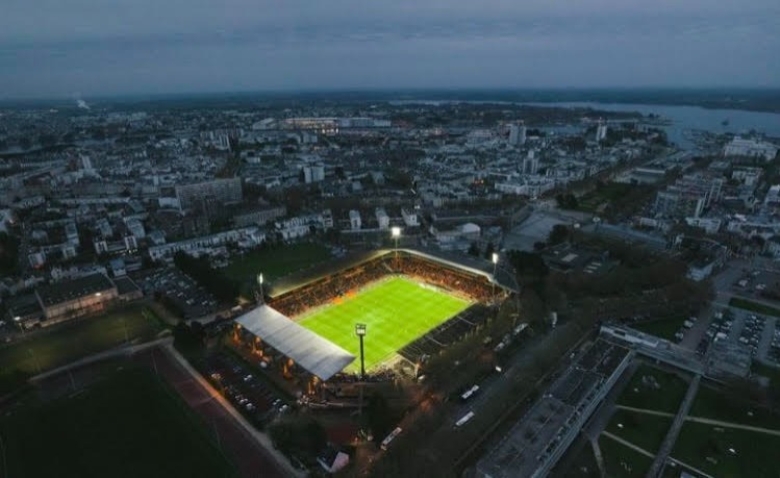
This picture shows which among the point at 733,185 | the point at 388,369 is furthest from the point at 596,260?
the point at 733,185

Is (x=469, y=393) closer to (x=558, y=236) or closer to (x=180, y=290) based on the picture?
(x=180, y=290)

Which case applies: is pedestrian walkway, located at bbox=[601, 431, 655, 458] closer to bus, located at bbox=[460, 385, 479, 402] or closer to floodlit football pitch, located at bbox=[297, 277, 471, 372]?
bus, located at bbox=[460, 385, 479, 402]

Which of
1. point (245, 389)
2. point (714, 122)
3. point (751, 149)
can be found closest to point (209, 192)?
point (245, 389)

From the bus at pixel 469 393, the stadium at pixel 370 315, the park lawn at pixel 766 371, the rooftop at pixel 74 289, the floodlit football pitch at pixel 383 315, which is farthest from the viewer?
the rooftop at pixel 74 289

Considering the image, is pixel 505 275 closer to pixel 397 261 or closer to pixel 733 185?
pixel 397 261

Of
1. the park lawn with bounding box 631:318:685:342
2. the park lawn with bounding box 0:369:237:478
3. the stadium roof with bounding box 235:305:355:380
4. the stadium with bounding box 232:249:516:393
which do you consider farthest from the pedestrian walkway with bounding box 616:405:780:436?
the park lawn with bounding box 0:369:237:478

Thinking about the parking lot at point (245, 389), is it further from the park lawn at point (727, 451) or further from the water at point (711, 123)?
the water at point (711, 123)

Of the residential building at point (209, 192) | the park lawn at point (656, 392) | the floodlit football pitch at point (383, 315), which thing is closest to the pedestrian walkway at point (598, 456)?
the park lawn at point (656, 392)
